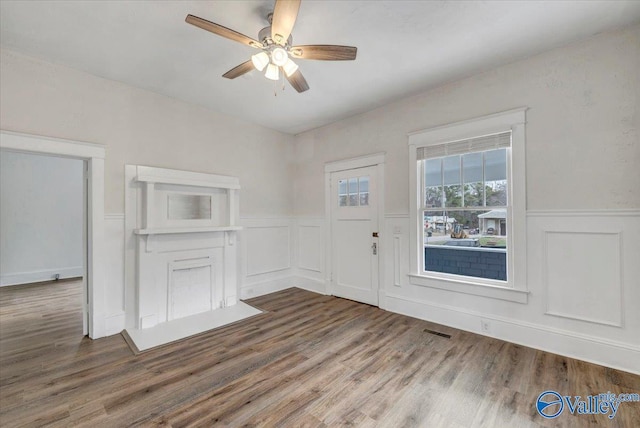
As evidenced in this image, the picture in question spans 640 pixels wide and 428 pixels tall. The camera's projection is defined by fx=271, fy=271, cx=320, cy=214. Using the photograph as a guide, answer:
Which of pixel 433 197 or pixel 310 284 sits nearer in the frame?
pixel 433 197

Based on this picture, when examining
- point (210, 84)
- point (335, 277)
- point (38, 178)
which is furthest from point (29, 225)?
point (335, 277)

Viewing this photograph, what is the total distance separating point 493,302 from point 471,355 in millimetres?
691

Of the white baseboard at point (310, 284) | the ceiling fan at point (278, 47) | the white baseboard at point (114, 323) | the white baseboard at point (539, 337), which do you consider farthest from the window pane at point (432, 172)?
the white baseboard at point (114, 323)

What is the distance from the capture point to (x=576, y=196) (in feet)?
8.32

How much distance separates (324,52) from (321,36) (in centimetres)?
43

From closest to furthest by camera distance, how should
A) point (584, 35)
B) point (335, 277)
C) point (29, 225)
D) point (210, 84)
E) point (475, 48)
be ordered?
point (584, 35)
point (475, 48)
point (210, 84)
point (335, 277)
point (29, 225)

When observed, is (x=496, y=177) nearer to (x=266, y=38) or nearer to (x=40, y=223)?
(x=266, y=38)

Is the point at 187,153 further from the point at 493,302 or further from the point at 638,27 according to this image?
the point at 638,27

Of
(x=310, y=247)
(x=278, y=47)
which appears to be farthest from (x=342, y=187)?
(x=278, y=47)

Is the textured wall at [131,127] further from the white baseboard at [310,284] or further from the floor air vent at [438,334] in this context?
the floor air vent at [438,334]

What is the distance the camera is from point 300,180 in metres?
5.09

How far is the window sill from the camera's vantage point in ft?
9.23

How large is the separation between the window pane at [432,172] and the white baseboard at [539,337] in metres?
1.54

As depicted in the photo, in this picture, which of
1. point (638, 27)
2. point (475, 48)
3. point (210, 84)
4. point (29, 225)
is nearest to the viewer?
point (638, 27)
